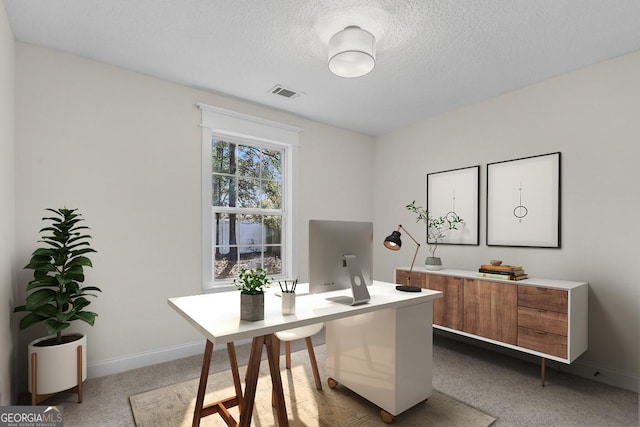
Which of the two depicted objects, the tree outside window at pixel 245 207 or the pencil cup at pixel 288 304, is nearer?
the pencil cup at pixel 288 304

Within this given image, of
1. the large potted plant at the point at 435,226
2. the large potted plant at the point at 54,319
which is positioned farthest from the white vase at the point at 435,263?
the large potted plant at the point at 54,319

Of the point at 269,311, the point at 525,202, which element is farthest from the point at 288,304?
the point at 525,202

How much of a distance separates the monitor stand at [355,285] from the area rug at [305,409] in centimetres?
81

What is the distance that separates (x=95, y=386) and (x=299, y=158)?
2.98 meters

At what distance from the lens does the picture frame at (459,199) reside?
365 centimetres

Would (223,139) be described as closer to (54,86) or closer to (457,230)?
(54,86)

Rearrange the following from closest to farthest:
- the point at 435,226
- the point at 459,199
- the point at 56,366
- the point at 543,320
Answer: the point at 56,366
the point at 543,320
the point at 459,199
the point at 435,226

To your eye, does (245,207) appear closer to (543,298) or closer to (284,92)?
(284,92)

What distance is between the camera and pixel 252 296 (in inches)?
62.8

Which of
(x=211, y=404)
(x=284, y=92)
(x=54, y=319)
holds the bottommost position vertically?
(x=211, y=404)

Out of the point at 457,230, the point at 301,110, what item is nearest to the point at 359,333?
the point at 457,230

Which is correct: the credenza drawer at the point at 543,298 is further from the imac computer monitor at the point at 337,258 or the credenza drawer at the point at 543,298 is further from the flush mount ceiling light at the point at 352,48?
the flush mount ceiling light at the point at 352,48

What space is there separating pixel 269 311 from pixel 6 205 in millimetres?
1910

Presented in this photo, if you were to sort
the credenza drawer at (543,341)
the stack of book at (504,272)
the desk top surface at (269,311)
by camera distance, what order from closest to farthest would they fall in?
the desk top surface at (269,311) < the credenza drawer at (543,341) < the stack of book at (504,272)
